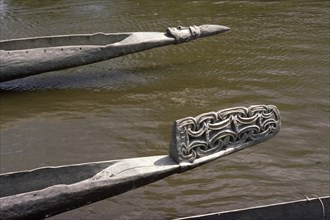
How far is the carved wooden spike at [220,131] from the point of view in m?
3.42

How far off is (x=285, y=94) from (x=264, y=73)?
2.32ft

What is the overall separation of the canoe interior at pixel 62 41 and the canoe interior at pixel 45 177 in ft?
10.5

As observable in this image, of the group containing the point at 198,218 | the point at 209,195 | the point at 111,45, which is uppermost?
the point at 111,45

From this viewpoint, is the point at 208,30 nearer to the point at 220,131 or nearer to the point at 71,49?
the point at 71,49

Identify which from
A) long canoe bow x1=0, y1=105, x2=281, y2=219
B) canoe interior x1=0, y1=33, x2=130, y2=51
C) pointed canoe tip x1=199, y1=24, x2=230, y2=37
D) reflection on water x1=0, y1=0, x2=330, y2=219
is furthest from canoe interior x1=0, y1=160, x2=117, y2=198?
pointed canoe tip x1=199, y1=24, x2=230, y2=37

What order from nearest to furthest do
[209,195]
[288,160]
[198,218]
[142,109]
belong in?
[198,218]
[209,195]
[288,160]
[142,109]

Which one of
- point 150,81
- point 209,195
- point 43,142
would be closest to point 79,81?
point 150,81

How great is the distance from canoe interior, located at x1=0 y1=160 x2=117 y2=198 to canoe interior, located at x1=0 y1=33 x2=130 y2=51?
3.21 meters

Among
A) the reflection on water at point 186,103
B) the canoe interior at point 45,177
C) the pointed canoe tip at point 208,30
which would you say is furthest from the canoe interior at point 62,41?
the canoe interior at point 45,177

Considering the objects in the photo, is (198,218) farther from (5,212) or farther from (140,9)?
(140,9)

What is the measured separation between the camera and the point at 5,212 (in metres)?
3.28

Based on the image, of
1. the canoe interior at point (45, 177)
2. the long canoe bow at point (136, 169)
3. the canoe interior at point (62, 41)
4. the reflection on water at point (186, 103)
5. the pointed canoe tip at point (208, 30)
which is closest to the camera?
the long canoe bow at point (136, 169)

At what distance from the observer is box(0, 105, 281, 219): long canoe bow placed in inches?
131

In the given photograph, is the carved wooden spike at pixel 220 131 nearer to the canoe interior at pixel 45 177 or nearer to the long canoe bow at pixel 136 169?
the long canoe bow at pixel 136 169
